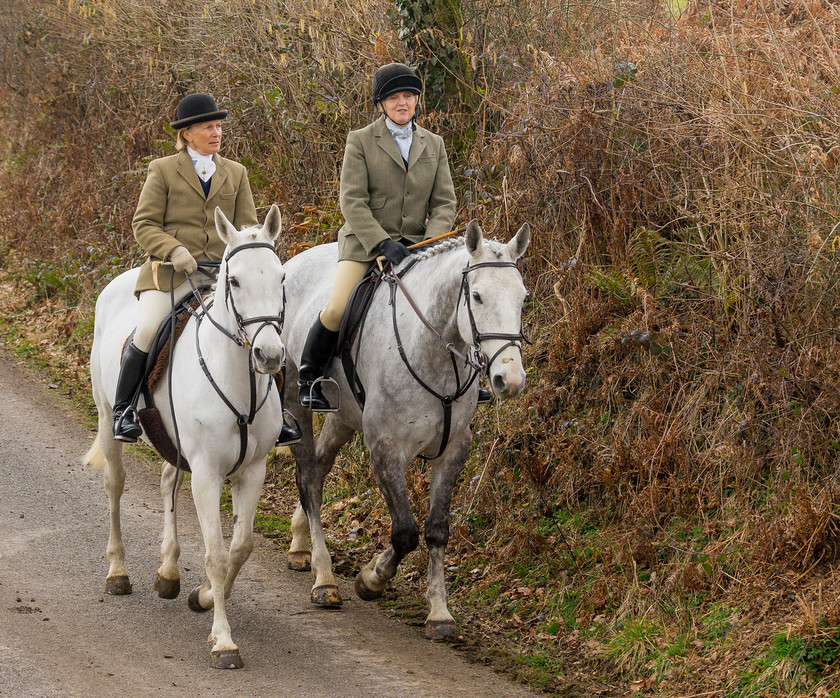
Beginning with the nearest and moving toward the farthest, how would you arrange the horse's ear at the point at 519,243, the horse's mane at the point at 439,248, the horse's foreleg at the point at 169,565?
the horse's ear at the point at 519,243, the horse's mane at the point at 439,248, the horse's foreleg at the point at 169,565

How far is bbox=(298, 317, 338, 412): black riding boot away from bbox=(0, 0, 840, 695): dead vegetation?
61.5 inches

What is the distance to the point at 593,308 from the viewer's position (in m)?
7.60

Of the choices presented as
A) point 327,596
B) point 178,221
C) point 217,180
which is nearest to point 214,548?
point 327,596

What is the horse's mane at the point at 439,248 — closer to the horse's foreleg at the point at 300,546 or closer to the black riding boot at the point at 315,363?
the black riding boot at the point at 315,363

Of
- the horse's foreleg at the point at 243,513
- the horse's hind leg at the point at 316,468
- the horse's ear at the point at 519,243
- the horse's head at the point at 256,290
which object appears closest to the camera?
the horse's head at the point at 256,290

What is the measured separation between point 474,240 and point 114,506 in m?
3.60

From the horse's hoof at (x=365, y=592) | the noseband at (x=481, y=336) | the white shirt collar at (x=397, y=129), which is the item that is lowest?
the horse's hoof at (x=365, y=592)

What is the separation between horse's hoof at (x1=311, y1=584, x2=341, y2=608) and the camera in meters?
7.14

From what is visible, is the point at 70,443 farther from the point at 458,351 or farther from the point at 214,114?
the point at 458,351

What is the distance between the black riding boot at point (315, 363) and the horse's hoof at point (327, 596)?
130 centimetres

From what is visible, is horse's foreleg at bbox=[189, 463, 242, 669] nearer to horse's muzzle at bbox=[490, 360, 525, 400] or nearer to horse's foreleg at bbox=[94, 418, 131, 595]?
horse's foreleg at bbox=[94, 418, 131, 595]

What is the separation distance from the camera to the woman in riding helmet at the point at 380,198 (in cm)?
700

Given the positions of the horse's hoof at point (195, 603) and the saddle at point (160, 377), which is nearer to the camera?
the saddle at point (160, 377)

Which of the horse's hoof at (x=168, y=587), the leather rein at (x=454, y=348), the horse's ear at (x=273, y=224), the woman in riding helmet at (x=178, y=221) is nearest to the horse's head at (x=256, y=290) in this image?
the horse's ear at (x=273, y=224)
